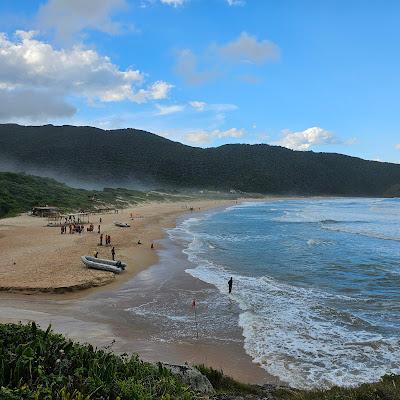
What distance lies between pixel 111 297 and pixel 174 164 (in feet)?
468

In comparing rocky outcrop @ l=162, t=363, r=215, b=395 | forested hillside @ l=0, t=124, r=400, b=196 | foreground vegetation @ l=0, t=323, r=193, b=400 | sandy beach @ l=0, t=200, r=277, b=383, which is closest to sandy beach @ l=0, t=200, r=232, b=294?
sandy beach @ l=0, t=200, r=277, b=383

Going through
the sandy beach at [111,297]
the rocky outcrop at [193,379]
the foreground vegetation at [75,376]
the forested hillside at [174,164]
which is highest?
the forested hillside at [174,164]

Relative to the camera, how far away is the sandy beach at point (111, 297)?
13.1 metres

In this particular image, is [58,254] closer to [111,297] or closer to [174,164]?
[111,297]

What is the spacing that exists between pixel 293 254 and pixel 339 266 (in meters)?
4.58

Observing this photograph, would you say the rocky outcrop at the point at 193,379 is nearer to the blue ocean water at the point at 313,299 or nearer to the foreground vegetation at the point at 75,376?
the foreground vegetation at the point at 75,376

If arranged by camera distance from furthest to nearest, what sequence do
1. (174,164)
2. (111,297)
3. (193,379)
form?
(174,164) < (111,297) < (193,379)

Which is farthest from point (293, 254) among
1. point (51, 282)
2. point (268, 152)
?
point (268, 152)

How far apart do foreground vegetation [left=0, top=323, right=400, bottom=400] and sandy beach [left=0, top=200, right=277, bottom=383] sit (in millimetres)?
2055

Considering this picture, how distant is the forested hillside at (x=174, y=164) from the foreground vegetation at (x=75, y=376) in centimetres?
13397

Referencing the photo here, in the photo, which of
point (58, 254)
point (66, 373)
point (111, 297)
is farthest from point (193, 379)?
point (58, 254)

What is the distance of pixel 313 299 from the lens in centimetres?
1895

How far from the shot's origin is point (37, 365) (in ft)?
18.3

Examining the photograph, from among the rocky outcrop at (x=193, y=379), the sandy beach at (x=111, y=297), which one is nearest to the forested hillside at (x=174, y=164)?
the sandy beach at (x=111, y=297)
